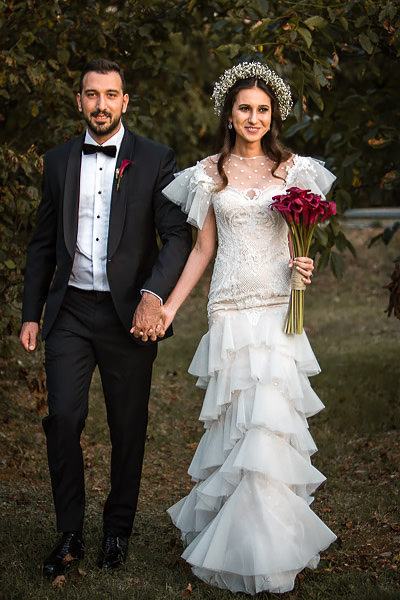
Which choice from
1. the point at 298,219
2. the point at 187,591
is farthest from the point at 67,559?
the point at 298,219

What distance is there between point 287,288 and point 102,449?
322 cm

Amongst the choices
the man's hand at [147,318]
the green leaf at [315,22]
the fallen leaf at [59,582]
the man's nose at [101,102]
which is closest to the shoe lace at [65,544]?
the fallen leaf at [59,582]

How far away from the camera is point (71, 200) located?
4.04 meters

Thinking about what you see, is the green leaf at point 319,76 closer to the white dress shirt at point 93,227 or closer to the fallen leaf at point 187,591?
the white dress shirt at point 93,227

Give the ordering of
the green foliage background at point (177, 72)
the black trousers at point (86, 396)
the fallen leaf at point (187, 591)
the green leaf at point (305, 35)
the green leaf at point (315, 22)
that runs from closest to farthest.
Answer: the fallen leaf at point (187, 591)
the black trousers at point (86, 396)
the green leaf at point (305, 35)
the green leaf at point (315, 22)
the green foliage background at point (177, 72)

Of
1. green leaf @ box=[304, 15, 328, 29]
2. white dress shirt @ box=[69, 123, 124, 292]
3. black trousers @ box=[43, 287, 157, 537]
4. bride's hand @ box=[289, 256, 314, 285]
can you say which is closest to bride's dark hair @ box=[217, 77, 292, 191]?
bride's hand @ box=[289, 256, 314, 285]

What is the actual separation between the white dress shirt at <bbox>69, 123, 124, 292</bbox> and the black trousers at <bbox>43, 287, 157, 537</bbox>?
7 cm

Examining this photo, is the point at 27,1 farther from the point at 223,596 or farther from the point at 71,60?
the point at 223,596

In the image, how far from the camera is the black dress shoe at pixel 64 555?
13.1 ft

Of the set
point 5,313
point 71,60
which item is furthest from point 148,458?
point 71,60

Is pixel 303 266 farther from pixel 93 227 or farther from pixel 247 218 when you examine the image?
pixel 93 227

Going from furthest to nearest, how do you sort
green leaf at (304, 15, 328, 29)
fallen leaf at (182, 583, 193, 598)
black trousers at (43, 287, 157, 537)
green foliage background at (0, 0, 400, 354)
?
green foliage background at (0, 0, 400, 354)
green leaf at (304, 15, 328, 29)
black trousers at (43, 287, 157, 537)
fallen leaf at (182, 583, 193, 598)

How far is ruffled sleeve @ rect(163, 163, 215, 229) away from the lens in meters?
4.06

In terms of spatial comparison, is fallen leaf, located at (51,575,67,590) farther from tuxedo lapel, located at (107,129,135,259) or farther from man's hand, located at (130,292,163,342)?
tuxedo lapel, located at (107,129,135,259)
